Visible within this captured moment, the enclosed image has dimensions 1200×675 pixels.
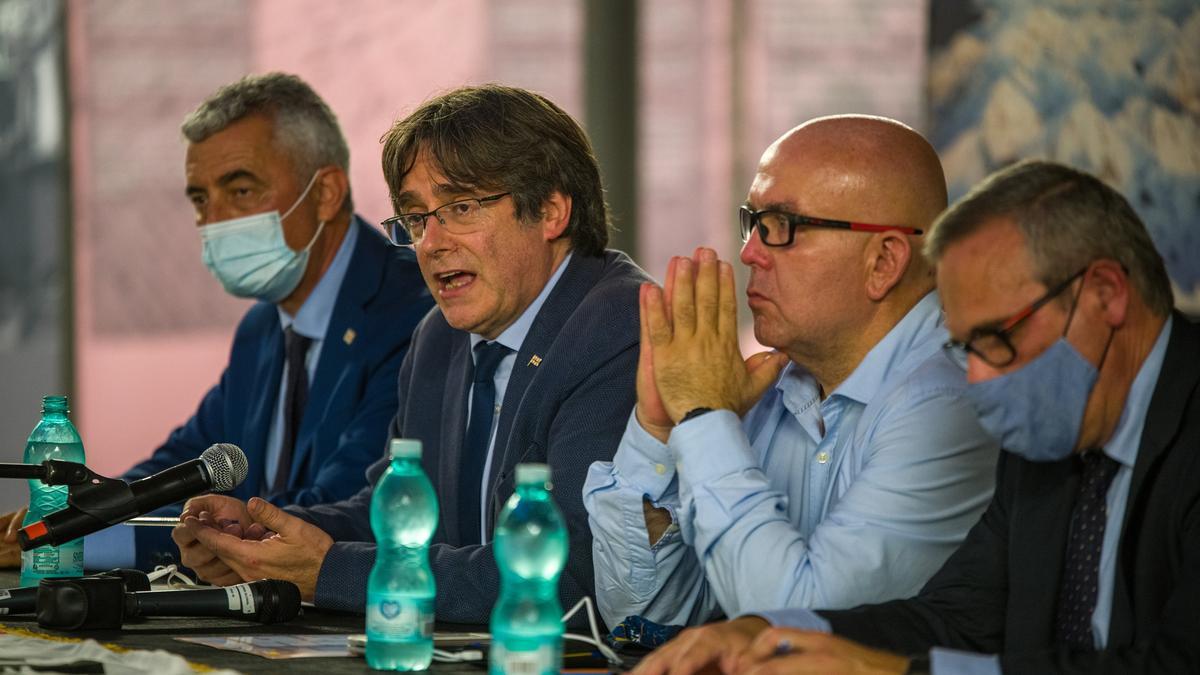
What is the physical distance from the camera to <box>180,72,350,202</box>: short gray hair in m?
3.75

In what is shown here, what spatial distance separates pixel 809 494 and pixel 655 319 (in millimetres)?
401

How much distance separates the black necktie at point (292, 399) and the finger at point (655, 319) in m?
1.42

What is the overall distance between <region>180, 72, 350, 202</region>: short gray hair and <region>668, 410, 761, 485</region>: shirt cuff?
1856 millimetres

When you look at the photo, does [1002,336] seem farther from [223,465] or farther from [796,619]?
[223,465]

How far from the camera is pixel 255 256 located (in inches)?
146

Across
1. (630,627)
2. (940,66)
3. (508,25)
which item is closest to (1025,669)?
(630,627)

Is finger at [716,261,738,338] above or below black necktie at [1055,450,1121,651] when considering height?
above

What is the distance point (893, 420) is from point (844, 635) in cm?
42

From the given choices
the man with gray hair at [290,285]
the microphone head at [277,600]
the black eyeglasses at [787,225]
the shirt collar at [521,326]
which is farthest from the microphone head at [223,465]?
the man with gray hair at [290,285]

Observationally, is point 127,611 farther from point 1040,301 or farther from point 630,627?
point 1040,301

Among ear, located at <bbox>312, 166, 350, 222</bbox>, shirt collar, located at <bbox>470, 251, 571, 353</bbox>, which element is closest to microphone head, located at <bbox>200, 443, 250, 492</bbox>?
shirt collar, located at <bbox>470, 251, 571, 353</bbox>

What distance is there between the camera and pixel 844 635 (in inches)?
78.4

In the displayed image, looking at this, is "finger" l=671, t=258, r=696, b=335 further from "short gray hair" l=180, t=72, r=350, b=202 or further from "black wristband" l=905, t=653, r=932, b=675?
"short gray hair" l=180, t=72, r=350, b=202

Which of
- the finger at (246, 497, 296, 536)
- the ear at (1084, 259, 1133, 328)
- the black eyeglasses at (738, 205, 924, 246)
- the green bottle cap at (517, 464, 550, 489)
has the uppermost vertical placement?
the black eyeglasses at (738, 205, 924, 246)
